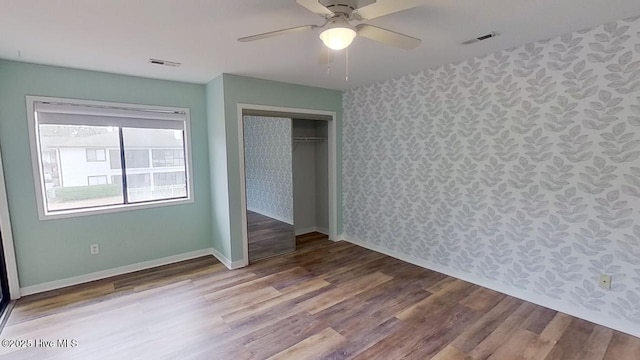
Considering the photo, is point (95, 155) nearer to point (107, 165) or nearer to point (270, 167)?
point (107, 165)

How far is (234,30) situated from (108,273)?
10.3ft

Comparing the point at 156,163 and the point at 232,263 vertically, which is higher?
the point at 156,163

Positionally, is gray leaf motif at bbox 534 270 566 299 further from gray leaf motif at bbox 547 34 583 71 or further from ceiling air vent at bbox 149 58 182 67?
ceiling air vent at bbox 149 58 182 67

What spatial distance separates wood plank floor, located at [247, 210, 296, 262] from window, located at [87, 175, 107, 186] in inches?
78.5

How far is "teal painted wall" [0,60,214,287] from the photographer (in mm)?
2881

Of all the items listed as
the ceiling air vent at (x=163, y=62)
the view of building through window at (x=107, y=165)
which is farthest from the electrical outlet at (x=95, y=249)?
the ceiling air vent at (x=163, y=62)

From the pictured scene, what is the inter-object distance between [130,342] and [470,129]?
3649 mm

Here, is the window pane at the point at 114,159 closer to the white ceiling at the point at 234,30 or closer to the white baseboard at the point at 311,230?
the white ceiling at the point at 234,30

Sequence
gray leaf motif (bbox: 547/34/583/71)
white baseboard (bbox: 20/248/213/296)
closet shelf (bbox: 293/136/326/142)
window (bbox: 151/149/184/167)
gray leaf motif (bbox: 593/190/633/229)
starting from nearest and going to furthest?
gray leaf motif (bbox: 593/190/633/229) → gray leaf motif (bbox: 547/34/583/71) → white baseboard (bbox: 20/248/213/296) → window (bbox: 151/149/184/167) → closet shelf (bbox: 293/136/326/142)

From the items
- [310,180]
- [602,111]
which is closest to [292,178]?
[310,180]

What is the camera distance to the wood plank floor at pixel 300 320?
2129mm

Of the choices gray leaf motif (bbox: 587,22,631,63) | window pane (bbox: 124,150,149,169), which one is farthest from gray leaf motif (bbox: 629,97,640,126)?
window pane (bbox: 124,150,149,169)

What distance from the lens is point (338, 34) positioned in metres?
1.69

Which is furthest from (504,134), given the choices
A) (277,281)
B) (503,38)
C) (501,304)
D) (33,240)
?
(33,240)
